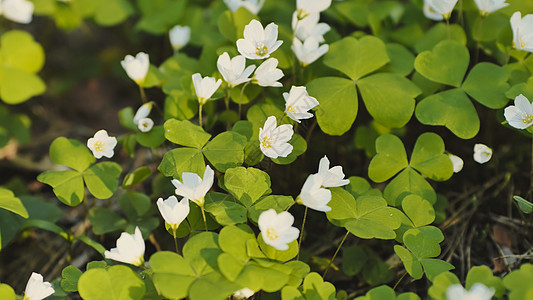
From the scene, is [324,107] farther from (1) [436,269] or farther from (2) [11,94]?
(2) [11,94]

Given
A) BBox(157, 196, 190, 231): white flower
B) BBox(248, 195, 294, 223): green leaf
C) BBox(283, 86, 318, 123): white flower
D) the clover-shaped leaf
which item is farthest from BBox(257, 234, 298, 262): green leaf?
the clover-shaped leaf

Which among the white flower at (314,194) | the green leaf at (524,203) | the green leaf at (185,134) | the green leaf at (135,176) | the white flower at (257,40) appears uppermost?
the white flower at (257,40)

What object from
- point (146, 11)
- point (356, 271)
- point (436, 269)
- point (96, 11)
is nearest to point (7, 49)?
point (96, 11)

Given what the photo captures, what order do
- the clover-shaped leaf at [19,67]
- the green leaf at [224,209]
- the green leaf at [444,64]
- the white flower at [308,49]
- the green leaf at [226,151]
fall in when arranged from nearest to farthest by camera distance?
the green leaf at [224,209] → the green leaf at [226,151] → the white flower at [308,49] → the green leaf at [444,64] → the clover-shaped leaf at [19,67]

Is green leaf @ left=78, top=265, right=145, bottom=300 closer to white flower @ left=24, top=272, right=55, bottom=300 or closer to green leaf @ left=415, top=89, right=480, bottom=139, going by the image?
white flower @ left=24, top=272, right=55, bottom=300

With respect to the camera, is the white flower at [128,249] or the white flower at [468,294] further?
the white flower at [128,249]

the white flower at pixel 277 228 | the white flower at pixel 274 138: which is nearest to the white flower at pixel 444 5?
the white flower at pixel 274 138

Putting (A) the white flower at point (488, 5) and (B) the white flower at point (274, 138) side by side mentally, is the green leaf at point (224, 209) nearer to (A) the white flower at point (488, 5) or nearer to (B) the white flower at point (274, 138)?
(B) the white flower at point (274, 138)
